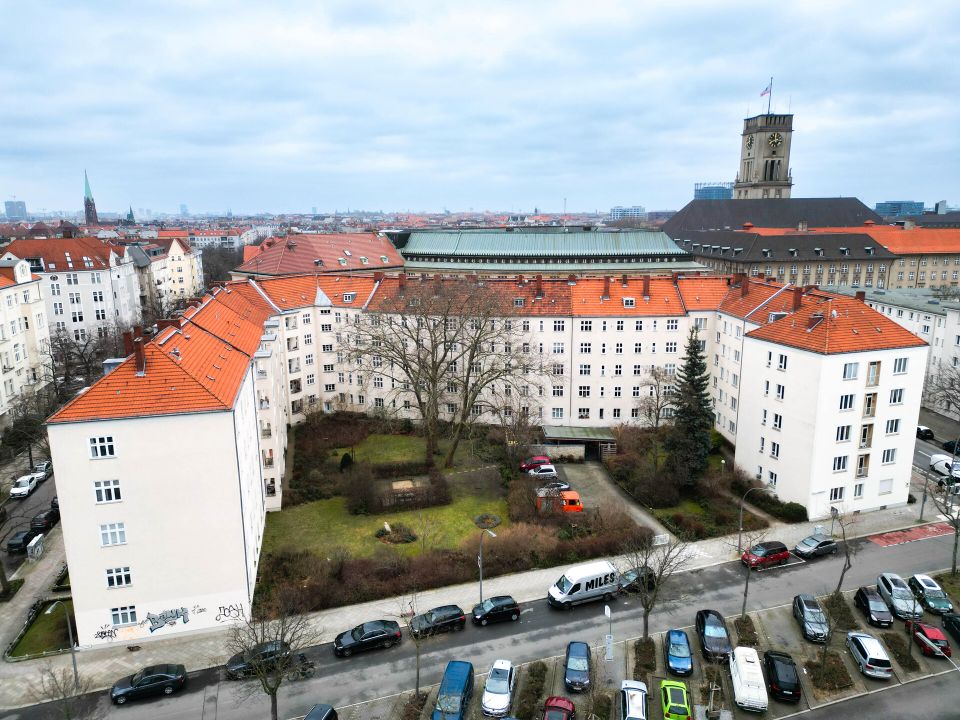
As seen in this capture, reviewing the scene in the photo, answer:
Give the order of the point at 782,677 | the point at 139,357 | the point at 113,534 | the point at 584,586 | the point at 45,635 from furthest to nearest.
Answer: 1. the point at 584,586
2. the point at 45,635
3. the point at 139,357
4. the point at 113,534
5. the point at 782,677

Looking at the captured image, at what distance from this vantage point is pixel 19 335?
63.4 meters

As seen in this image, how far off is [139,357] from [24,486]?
25.7 metres

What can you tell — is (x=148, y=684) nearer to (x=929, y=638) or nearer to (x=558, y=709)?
(x=558, y=709)

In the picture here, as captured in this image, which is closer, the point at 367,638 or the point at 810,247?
the point at 367,638

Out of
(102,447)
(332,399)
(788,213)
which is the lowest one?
(332,399)

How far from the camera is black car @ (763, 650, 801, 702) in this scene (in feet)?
86.4

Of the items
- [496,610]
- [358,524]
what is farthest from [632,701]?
[358,524]

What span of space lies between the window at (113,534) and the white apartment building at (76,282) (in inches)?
2303

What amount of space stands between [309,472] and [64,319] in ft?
180

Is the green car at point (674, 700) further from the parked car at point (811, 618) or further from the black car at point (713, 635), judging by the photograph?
the parked car at point (811, 618)

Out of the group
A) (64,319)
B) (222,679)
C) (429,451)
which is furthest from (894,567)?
(64,319)

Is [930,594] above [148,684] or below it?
above

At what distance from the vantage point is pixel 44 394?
57500mm

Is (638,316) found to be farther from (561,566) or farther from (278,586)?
(278,586)
